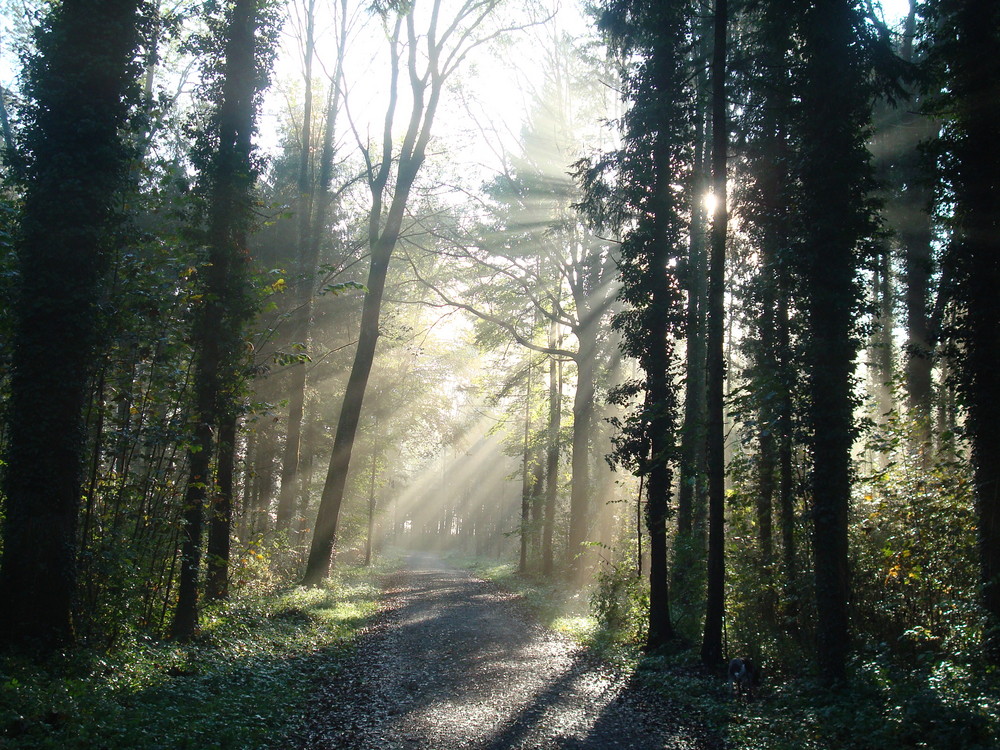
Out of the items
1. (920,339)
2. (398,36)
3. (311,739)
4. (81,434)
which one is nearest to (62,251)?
(81,434)

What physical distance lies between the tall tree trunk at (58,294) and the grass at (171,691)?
88cm

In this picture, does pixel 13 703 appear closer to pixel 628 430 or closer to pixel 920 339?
pixel 628 430

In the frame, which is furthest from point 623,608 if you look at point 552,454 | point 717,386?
A: point 552,454

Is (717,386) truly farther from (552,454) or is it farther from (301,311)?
(552,454)

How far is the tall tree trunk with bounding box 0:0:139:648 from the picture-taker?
720 centimetres

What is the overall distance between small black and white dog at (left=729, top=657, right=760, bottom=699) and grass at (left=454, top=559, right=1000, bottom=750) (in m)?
0.17

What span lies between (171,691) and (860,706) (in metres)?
7.71

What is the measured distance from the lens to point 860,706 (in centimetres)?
725

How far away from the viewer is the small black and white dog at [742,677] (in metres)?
8.35

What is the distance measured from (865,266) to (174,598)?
1267 centimetres

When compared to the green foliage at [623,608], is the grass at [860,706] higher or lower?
higher

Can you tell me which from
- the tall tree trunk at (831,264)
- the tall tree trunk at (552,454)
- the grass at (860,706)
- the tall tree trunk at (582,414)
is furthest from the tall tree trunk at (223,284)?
the tall tree trunk at (552,454)

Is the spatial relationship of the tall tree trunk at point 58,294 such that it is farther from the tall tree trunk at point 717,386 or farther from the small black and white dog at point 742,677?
the tall tree trunk at point 717,386

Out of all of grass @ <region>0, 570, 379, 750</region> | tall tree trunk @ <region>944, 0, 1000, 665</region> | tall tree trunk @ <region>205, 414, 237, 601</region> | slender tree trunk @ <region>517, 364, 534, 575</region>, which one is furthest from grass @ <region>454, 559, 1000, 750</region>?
slender tree trunk @ <region>517, 364, 534, 575</region>
